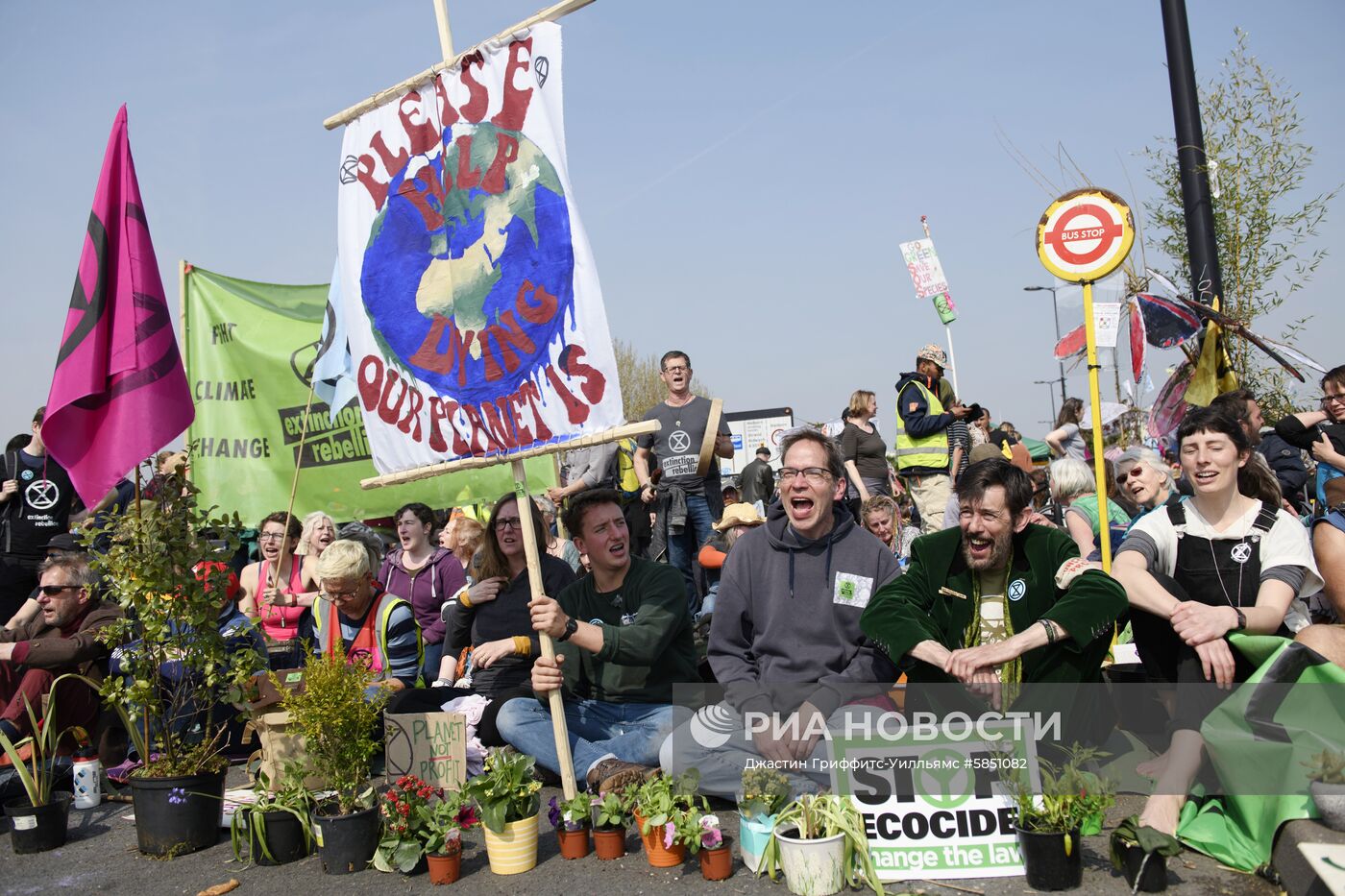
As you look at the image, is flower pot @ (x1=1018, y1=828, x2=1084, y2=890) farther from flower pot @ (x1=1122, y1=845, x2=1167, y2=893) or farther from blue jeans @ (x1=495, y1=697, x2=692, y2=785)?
blue jeans @ (x1=495, y1=697, x2=692, y2=785)

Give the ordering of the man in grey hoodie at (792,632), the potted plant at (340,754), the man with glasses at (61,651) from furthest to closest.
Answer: the man with glasses at (61,651), the man in grey hoodie at (792,632), the potted plant at (340,754)

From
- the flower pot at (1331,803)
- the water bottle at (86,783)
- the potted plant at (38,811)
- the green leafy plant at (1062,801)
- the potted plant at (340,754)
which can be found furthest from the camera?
the water bottle at (86,783)

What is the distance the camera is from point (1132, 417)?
43.9ft

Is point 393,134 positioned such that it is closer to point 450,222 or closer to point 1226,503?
point 450,222

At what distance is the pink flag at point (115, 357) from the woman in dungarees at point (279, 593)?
1.69m

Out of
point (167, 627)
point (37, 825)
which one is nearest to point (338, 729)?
point (167, 627)

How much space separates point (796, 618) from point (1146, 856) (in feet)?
5.58

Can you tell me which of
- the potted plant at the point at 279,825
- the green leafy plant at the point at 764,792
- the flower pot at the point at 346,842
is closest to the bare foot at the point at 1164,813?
the green leafy plant at the point at 764,792

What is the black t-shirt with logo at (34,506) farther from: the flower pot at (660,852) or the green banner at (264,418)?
the flower pot at (660,852)

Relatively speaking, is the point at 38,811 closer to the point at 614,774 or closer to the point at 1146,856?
the point at 614,774

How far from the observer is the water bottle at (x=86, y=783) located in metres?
5.49

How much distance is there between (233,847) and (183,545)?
4.48 feet

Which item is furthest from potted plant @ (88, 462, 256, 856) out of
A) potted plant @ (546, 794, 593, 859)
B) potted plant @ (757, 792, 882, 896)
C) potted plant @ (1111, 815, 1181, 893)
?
potted plant @ (1111, 815, 1181, 893)

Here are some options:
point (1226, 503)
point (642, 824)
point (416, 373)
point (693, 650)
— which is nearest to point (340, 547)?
point (416, 373)
